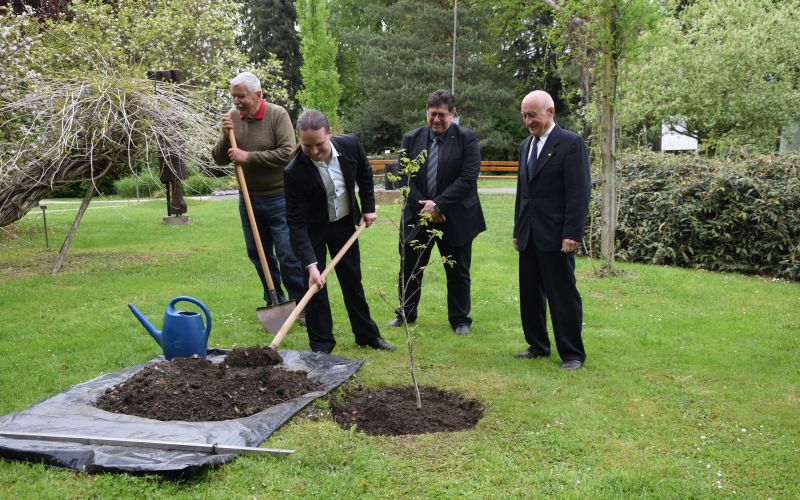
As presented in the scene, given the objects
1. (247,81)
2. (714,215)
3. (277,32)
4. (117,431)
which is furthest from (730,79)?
(277,32)

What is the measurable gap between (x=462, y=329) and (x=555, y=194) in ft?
4.92

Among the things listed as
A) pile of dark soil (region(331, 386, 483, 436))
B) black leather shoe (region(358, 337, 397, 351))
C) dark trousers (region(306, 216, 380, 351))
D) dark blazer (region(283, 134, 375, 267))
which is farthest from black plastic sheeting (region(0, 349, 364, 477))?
dark blazer (region(283, 134, 375, 267))

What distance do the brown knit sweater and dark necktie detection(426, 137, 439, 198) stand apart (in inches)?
43.6

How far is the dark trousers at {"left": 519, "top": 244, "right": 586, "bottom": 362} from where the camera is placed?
457 cm

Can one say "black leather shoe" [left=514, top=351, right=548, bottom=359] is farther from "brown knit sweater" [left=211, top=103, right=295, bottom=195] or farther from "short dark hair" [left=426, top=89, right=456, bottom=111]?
"brown knit sweater" [left=211, top=103, right=295, bottom=195]

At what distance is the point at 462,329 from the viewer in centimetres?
558

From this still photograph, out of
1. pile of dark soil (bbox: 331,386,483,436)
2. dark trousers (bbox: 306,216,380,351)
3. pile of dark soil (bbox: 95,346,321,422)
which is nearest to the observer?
pile of dark soil (bbox: 95,346,321,422)

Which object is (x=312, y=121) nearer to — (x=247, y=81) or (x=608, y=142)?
(x=247, y=81)

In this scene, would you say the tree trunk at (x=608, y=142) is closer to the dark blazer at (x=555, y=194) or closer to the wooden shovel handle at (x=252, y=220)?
the dark blazer at (x=555, y=194)

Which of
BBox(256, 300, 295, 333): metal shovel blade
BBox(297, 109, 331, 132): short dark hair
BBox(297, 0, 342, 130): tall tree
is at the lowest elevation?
BBox(256, 300, 295, 333): metal shovel blade

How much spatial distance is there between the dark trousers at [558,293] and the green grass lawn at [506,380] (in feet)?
0.71

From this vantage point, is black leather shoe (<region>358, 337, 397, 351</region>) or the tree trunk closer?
black leather shoe (<region>358, 337, 397, 351</region>)

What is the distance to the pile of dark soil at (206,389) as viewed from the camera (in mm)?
3596

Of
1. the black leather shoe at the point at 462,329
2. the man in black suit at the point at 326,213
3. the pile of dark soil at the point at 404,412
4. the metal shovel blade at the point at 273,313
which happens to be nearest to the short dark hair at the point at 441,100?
the man in black suit at the point at 326,213
